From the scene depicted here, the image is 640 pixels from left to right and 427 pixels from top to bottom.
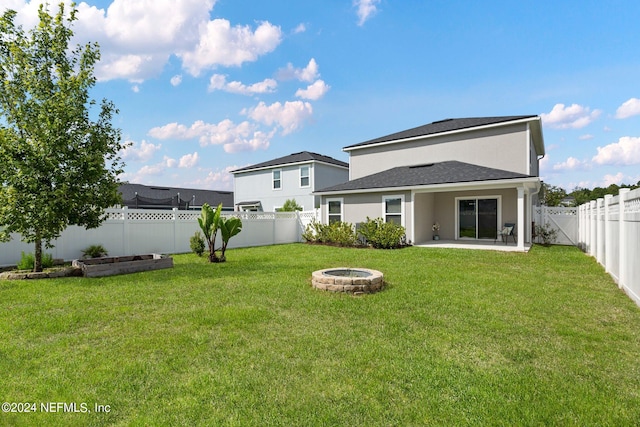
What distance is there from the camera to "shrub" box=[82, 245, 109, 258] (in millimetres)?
10707

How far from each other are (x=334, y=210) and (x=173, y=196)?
2070 cm

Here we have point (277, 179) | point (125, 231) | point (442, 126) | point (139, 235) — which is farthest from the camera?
point (277, 179)

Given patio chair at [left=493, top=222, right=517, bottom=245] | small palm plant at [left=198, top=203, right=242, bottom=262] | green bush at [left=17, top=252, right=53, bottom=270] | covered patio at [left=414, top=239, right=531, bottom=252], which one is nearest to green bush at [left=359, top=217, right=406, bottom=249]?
covered patio at [left=414, top=239, right=531, bottom=252]

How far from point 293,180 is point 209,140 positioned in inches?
348

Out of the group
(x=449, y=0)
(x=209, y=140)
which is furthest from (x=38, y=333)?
(x=449, y=0)

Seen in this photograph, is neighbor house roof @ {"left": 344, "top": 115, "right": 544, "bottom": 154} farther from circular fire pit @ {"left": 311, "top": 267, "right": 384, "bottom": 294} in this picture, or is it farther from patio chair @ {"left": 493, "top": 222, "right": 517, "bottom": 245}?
circular fire pit @ {"left": 311, "top": 267, "right": 384, "bottom": 294}

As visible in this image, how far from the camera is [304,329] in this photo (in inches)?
168

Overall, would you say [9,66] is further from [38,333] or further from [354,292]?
[354,292]

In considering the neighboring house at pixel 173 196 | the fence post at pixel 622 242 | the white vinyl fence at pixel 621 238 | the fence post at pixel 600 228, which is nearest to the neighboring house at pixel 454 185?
the fence post at pixel 600 228

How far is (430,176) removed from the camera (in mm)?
14875

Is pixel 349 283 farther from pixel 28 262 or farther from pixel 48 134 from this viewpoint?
pixel 28 262

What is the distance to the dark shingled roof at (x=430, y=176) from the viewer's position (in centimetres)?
1337

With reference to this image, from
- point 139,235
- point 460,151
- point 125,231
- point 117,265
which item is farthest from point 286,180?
point 117,265

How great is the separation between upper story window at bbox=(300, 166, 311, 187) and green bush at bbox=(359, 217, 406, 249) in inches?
368
